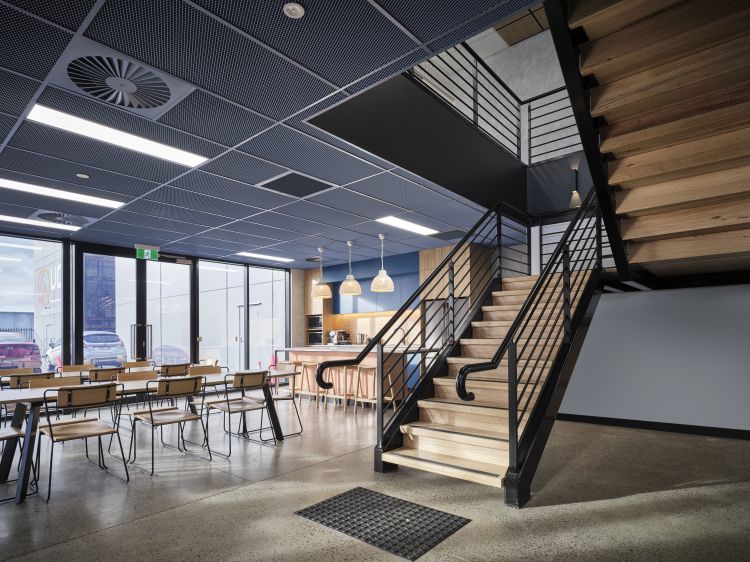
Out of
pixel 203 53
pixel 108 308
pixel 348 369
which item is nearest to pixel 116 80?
pixel 203 53

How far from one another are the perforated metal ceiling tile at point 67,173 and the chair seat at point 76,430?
2472mm

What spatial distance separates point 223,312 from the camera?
35.0 feet

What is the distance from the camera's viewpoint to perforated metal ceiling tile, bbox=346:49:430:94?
10.2 ft

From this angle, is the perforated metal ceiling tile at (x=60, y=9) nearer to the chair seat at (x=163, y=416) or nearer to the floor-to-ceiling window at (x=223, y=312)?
the chair seat at (x=163, y=416)

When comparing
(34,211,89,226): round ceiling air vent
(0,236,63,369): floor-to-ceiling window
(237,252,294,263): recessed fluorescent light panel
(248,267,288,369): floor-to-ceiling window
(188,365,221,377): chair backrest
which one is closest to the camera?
(188,365,221,377): chair backrest

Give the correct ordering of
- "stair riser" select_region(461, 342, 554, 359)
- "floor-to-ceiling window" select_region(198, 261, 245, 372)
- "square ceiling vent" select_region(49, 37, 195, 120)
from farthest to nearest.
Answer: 1. "floor-to-ceiling window" select_region(198, 261, 245, 372)
2. "stair riser" select_region(461, 342, 554, 359)
3. "square ceiling vent" select_region(49, 37, 195, 120)

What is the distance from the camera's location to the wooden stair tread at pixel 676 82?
2738mm

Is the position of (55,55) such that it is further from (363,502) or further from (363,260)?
(363,260)

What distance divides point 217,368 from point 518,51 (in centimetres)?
840

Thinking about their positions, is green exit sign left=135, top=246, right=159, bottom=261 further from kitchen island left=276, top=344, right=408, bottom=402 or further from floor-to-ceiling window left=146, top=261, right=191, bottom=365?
kitchen island left=276, top=344, right=408, bottom=402

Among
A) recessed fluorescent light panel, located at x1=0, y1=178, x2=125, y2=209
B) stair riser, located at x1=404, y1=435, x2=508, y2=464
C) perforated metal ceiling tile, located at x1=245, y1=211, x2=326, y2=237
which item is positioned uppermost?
recessed fluorescent light panel, located at x1=0, y1=178, x2=125, y2=209

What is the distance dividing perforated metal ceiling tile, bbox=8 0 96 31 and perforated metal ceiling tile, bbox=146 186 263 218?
2853mm

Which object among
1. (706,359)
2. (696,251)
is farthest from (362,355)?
(706,359)

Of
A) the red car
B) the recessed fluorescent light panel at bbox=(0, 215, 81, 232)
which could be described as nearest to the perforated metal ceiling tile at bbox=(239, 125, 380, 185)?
the recessed fluorescent light panel at bbox=(0, 215, 81, 232)
